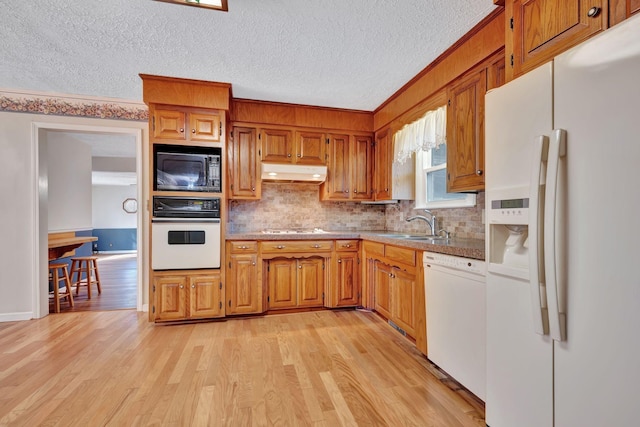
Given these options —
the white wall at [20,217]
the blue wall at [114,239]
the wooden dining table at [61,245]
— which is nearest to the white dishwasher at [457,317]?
the white wall at [20,217]

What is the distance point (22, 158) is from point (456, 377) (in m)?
4.59

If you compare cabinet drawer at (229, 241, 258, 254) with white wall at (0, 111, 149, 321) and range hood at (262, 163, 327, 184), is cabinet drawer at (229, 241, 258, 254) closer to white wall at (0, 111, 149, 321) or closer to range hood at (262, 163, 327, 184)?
range hood at (262, 163, 327, 184)

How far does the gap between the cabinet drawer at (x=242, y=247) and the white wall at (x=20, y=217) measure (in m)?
2.16

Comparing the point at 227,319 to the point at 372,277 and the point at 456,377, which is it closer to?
the point at 372,277

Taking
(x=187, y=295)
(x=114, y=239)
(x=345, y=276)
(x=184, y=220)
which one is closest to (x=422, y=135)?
(x=345, y=276)

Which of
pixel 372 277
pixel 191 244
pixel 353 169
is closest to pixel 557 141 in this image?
pixel 372 277

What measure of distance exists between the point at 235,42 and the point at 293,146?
142cm

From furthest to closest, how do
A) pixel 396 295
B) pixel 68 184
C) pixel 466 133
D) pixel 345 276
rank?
1. pixel 68 184
2. pixel 345 276
3. pixel 396 295
4. pixel 466 133

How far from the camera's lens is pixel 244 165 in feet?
11.2

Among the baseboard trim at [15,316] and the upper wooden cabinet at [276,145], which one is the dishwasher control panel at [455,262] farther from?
the baseboard trim at [15,316]

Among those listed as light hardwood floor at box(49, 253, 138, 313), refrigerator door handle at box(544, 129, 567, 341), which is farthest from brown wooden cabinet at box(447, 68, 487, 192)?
light hardwood floor at box(49, 253, 138, 313)

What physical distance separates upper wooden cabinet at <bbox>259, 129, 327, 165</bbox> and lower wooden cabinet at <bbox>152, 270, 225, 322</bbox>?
1.50 meters

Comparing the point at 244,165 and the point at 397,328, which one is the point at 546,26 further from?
the point at 244,165

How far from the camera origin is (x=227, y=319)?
315 cm
